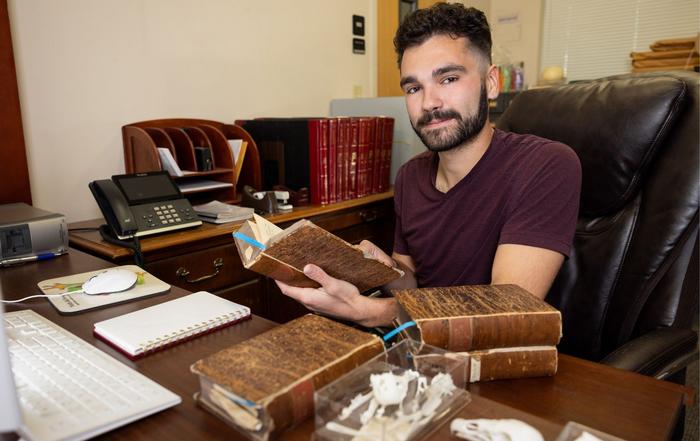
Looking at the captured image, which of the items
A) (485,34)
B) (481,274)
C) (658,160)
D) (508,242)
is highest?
(485,34)

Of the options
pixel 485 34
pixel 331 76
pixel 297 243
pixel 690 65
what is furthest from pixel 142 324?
pixel 690 65

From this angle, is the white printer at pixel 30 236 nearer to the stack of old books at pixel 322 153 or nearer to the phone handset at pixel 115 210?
the phone handset at pixel 115 210

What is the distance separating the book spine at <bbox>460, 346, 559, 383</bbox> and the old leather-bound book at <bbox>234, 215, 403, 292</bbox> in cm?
26

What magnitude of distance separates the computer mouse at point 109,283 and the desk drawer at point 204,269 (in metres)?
0.40

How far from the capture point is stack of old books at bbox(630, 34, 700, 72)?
291 centimetres

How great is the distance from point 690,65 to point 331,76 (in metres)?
2.16

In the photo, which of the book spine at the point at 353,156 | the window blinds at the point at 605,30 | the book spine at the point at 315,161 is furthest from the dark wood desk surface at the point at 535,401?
the window blinds at the point at 605,30

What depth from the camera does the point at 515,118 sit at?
1.38 metres

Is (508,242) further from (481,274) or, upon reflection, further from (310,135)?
(310,135)

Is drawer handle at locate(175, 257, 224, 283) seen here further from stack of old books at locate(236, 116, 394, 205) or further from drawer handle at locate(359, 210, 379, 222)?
drawer handle at locate(359, 210, 379, 222)

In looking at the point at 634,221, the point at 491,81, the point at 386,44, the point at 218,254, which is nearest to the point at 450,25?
the point at 491,81

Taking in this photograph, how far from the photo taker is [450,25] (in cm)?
120

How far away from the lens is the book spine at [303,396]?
496 millimetres

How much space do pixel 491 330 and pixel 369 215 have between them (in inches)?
61.6
